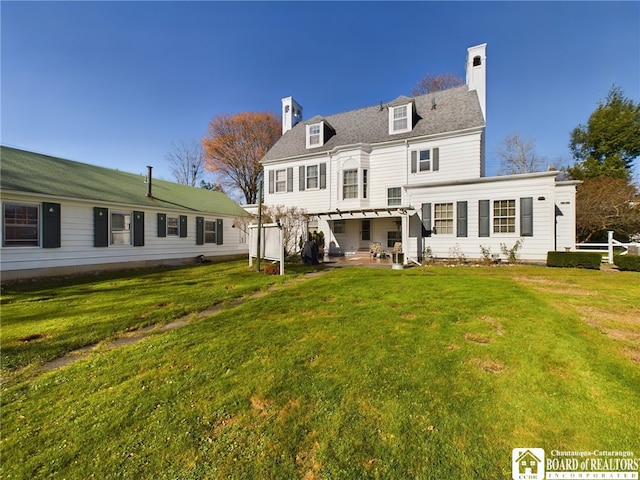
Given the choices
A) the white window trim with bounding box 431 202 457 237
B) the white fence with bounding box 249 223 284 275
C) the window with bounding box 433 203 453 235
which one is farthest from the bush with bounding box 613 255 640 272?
the white fence with bounding box 249 223 284 275

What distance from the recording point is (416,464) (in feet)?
6.17

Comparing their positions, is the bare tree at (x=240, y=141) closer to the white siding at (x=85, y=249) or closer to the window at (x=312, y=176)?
the window at (x=312, y=176)

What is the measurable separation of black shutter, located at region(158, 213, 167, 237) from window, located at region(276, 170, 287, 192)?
7.98m

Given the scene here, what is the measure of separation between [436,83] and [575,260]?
1000 inches

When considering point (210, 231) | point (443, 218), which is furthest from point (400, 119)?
point (210, 231)

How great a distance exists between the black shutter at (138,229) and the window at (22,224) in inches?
123

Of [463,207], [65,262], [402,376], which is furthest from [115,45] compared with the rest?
[463,207]

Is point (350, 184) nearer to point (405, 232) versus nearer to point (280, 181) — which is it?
point (405, 232)

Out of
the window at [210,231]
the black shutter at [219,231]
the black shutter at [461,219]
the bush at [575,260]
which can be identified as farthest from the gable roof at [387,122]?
the bush at [575,260]

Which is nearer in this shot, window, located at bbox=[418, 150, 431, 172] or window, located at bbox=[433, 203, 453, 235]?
window, located at bbox=[433, 203, 453, 235]

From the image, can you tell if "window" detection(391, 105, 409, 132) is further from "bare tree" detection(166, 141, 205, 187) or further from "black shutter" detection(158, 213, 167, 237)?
"bare tree" detection(166, 141, 205, 187)

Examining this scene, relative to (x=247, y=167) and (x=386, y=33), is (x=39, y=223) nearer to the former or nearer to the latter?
(x=386, y=33)

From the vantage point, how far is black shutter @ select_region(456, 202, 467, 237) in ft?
41.5

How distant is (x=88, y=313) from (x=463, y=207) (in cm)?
1402
